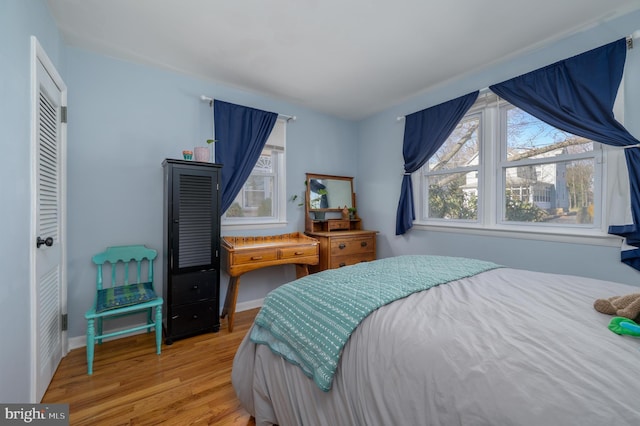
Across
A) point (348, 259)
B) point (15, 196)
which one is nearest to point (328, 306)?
point (15, 196)

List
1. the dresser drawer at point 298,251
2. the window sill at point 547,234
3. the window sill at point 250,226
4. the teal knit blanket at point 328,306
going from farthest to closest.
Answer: the window sill at point 250,226 < the dresser drawer at point 298,251 < the window sill at point 547,234 < the teal knit blanket at point 328,306

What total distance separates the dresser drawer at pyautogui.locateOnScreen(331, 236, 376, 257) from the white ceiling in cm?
179

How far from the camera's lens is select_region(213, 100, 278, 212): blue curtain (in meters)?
2.81

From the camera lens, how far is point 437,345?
86 cm

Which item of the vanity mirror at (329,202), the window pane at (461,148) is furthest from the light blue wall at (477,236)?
the window pane at (461,148)

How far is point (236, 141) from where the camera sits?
2900mm

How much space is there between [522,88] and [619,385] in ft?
8.05

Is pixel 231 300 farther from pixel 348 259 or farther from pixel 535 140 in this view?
pixel 535 140

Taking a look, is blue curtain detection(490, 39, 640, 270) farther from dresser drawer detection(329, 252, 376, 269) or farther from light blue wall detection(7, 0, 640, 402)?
dresser drawer detection(329, 252, 376, 269)

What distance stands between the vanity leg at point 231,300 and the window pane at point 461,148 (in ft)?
8.40

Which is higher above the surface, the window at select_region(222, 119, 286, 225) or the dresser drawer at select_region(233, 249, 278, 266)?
the window at select_region(222, 119, 286, 225)

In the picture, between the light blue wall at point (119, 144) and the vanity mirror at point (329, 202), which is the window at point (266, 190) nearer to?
the vanity mirror at point (329, 202)

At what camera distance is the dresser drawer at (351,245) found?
3.14 metres

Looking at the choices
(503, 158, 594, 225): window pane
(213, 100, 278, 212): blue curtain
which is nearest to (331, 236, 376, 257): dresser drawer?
(213, 100, 278, 212): blue curtain
